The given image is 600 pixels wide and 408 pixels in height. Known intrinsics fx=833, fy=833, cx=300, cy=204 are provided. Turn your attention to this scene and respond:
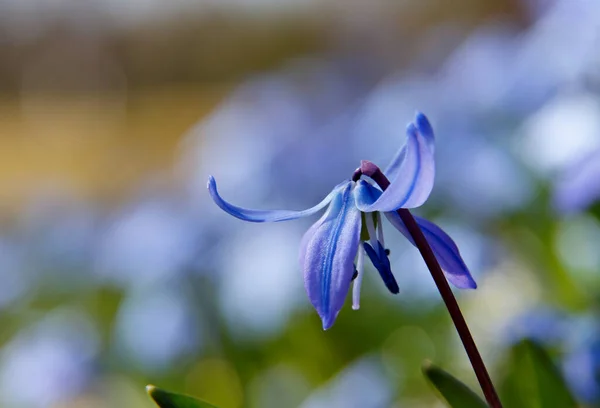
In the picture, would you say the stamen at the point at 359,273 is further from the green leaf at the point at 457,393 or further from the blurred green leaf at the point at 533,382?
the blurred green leaf at the point at 533,382

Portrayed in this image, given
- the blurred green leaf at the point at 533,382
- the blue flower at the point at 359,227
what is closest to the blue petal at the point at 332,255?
the blue flower at the point at 359,227

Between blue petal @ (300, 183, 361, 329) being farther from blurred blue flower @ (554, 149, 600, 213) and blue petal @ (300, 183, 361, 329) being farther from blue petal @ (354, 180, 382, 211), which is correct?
blurred blue flower @ (554, 149, 600, 213)

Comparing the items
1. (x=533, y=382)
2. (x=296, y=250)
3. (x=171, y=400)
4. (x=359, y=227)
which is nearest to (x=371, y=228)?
(x=359, y=227)

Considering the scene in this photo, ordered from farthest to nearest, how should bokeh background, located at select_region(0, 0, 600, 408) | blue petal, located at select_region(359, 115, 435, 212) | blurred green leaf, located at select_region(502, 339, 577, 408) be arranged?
bokeh background, located at select_region(0, 0, 600, 408), blurred green leaf, located at select_region(502, 339, 577, 408), blue petal, located at select_region(359, 115, 435, 212)

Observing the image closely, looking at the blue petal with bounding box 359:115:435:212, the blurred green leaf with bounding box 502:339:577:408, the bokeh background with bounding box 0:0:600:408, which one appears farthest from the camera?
the bokeh background with bounding box 0:0:600:408

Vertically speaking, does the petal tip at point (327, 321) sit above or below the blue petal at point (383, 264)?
below

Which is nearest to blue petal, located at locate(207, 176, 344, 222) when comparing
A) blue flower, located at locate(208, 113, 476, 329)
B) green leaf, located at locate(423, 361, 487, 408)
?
blue flower, located at locate(208, 113, 476, 329)

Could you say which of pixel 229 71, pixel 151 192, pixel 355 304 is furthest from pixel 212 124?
pixel 229 71

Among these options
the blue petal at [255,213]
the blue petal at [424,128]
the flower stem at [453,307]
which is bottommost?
the flower stem at [453,307]
